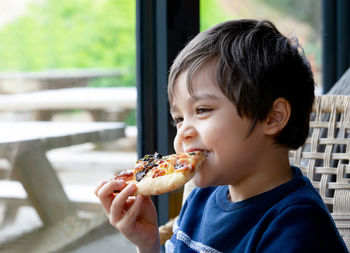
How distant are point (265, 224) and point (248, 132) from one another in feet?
0.63

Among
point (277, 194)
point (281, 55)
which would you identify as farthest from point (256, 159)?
point (281, 55)

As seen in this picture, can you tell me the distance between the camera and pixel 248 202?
1064 mm

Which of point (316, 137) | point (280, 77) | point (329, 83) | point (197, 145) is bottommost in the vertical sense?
point (329, 83)

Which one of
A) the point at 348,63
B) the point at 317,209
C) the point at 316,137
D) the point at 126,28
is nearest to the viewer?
the point at 317,209

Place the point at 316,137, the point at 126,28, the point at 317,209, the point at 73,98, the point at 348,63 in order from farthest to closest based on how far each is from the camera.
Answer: the point at 348,63 → the point at 126,28 → the point at 73,98 → the point at 316,137 → the point at 317,209

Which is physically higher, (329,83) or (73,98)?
(73,98)

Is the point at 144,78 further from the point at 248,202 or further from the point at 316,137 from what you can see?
the point at 248,202

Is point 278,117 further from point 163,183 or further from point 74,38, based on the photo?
point 74,38

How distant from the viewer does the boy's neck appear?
108cm

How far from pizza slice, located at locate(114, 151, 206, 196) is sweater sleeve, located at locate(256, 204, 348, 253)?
7.7 inches

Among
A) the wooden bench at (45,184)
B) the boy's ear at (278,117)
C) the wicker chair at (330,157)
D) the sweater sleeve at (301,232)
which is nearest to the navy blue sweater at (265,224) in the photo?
the sweater sleeve at (301,232)

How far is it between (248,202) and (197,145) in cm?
17

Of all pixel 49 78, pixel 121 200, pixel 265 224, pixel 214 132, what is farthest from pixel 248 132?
pixel 49 78

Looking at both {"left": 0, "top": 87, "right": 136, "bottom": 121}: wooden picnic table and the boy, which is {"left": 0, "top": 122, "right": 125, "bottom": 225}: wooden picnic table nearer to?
{"left": 0, "top": 87, "right": 136, "bottom": 121}: wooden picnic table
